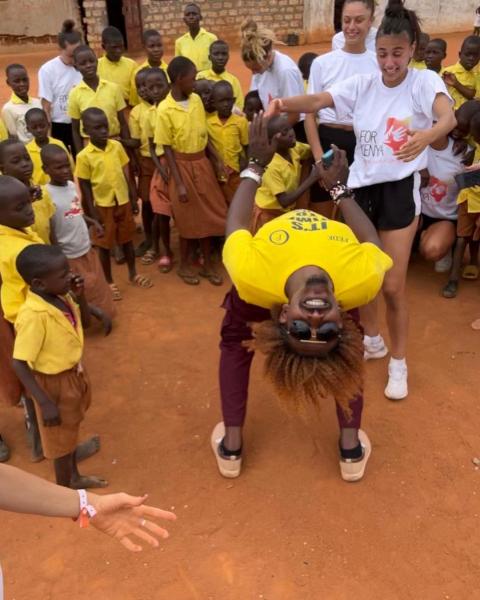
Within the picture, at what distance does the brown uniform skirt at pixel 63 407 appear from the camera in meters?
2.78

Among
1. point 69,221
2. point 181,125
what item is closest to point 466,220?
point 181,125

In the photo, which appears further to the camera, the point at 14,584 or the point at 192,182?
the point at 192,182

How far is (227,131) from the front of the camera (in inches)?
198

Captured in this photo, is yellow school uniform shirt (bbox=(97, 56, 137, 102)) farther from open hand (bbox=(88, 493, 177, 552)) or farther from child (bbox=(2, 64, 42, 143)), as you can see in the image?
open hand (bbox=(88, 493, 177, 552))

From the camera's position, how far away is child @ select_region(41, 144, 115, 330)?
157 inches

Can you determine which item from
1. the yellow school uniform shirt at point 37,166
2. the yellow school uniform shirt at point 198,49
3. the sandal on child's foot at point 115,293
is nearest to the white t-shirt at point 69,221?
the yellow school uniform shirt at point 37,166

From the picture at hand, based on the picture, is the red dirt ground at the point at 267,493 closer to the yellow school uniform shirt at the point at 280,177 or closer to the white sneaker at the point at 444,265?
the white sneaker at the point at 444,265

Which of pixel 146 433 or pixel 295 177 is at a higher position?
pixel 295 177

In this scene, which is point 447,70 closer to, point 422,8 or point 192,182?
point 192,182

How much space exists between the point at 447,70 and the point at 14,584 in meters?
5.70

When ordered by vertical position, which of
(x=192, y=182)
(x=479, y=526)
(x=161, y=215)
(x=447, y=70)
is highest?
(x=447, y=70)

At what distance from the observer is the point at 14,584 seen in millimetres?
2645

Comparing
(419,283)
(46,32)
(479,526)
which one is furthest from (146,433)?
(46,32)

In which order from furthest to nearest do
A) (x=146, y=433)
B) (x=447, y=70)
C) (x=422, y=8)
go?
(x=422, y=8) < (x=447, y=70) < (x=146, y=433)
